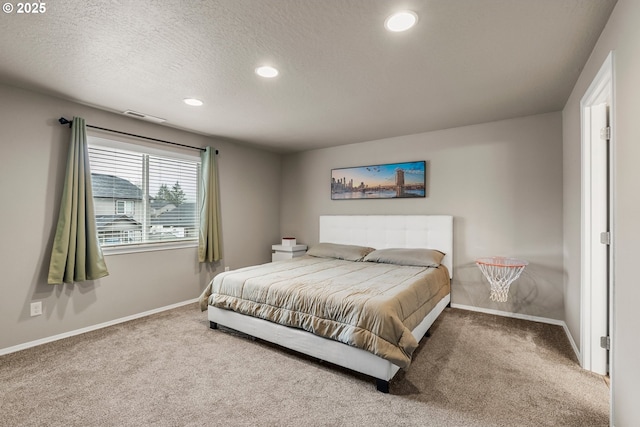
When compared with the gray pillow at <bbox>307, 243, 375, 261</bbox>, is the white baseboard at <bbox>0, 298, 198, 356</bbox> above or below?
below

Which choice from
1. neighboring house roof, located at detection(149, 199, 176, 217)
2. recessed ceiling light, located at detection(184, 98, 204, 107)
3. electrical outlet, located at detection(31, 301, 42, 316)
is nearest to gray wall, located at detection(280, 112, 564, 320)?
recessed ceiling light, located at detection(184, 98, 204, 107)

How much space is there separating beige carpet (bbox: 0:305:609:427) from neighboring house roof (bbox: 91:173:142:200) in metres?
1.55

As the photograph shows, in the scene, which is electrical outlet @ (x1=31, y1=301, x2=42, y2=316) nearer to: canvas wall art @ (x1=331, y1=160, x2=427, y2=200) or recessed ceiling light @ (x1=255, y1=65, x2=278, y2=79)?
recessed ceiling light @ (x1=255, y1=65, x2=278, y2=79)

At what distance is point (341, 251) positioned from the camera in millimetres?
4391

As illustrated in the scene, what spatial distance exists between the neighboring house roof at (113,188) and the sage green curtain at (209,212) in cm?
81

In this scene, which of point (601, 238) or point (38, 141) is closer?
point (601, 238)

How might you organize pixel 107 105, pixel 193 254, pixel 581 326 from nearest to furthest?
1. pixel 581 326
2. pixel 107 105
3. pixel 193 254

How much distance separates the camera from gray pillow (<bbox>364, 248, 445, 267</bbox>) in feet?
12.0

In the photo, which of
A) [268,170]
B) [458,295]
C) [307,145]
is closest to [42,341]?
[268,170]

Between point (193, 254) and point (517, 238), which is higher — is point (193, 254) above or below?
below

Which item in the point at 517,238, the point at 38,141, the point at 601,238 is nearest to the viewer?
the point at 601,238

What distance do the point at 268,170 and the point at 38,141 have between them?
10.3 ft

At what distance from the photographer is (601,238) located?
7.27 ft

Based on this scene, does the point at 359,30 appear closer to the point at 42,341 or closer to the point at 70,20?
the point at 70,20
